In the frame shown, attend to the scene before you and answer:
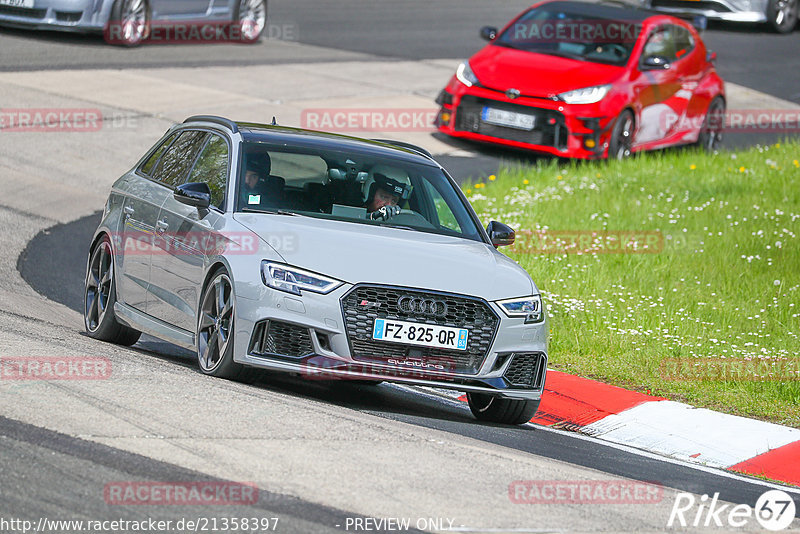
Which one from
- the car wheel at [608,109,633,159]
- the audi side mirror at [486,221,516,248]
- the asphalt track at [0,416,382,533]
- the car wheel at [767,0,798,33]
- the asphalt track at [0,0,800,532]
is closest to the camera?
the asphalt track at [0,416,382,533]

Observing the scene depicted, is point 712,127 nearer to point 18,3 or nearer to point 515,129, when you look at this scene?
point 515,129

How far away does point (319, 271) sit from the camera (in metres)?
7.66

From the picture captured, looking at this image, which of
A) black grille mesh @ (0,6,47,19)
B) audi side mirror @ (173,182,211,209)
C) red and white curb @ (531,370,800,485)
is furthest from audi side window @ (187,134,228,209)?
black grille mesh @ (0,6,47,19)

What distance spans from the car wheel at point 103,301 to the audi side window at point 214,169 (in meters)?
0.96

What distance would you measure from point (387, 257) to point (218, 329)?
1068mm

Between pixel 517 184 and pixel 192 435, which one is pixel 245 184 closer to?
pixel 192 435

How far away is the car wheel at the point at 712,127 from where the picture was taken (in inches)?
779

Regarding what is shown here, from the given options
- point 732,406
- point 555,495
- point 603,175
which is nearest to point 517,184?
point 603,175

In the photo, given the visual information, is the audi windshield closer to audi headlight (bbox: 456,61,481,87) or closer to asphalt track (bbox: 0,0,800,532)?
asphalt track (bbox: 0,0,800,532)

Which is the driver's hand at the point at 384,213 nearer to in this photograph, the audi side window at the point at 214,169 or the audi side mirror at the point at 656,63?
the audi side window at the point at 214,169

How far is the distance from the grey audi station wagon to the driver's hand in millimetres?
10

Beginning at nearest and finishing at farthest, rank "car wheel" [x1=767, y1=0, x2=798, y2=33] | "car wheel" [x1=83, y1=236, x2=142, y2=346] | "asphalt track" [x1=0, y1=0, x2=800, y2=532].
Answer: "asphalt track" [x1=0, y1=0, x2=800, y2=532] < "car wheel" [x1=83, y1=236, x2=142, y2=346] < "car wheel" [x1=767, y1=0, x2=798, y2=33]

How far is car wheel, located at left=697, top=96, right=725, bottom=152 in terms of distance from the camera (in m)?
19.8

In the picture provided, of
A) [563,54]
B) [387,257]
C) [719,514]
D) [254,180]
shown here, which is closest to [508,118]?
[563,54]
